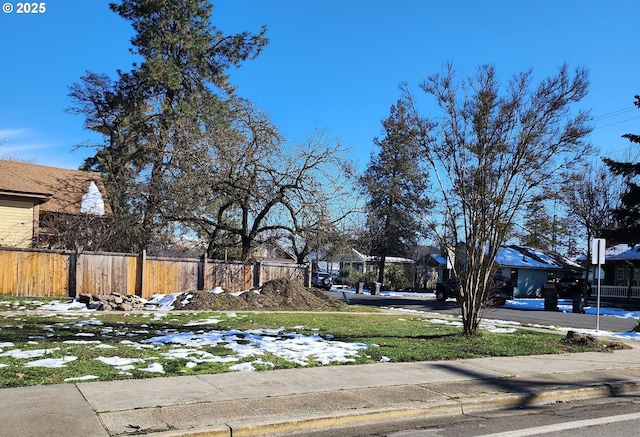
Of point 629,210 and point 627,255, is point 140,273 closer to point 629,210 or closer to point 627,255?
point 629,210

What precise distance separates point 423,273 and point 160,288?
119ft

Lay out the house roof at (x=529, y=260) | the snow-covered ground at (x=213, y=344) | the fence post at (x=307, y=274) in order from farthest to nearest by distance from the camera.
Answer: the house roof at (x=529, y=260) → the fence post at (x=307, y=274) → the snow-covered ground at (x=213, y=344)

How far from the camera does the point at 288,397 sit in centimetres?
701

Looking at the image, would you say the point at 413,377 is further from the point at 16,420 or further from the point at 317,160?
the point at 317,160

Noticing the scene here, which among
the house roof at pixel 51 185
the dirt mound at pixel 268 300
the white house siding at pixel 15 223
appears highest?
the house roof at pixel 51 185

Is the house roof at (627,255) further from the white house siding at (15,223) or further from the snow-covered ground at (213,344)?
the white house siding at (15,223)

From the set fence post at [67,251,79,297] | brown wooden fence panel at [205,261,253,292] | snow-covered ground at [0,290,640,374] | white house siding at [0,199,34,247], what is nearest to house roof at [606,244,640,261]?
brown wooden fence panel at [205,261,253,292]

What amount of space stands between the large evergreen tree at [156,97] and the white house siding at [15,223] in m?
4.08

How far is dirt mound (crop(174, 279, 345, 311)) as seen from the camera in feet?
63.9

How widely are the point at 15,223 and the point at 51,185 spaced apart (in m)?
3.77

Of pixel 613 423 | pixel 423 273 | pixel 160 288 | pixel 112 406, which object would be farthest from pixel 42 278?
pixel 423 273

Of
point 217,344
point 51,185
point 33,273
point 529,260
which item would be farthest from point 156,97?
point 529,260

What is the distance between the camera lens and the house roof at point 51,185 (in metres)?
24.5

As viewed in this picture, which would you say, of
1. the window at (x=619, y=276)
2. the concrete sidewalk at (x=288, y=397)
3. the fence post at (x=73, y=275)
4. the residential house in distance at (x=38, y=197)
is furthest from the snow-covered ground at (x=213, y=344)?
the window at (x=619, y=276)
